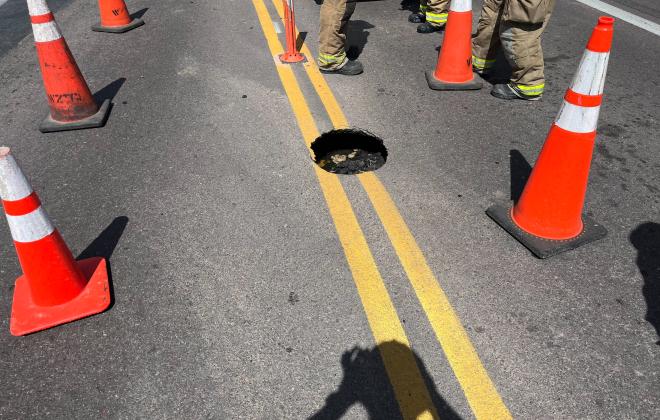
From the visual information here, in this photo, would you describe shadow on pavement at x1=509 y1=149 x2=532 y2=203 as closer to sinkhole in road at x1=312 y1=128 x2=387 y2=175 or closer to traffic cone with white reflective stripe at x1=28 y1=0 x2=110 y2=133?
sinkhole in road at x1=312 y1=128 x2=387 y2=175

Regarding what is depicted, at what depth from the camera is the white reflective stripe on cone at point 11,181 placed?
224 centimetres

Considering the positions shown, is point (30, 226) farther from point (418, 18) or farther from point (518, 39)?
point (418, 18)

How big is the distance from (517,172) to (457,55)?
5.77 feet

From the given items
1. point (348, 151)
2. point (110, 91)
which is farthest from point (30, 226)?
point (110, 91)

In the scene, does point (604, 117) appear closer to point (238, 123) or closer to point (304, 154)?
point (304, 154)

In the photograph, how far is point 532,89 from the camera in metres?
4.51

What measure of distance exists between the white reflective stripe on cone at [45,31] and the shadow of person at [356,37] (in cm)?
313

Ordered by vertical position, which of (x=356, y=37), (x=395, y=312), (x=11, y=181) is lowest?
(x=356, y=37)

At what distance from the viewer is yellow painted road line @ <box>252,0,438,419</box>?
214 centimetres

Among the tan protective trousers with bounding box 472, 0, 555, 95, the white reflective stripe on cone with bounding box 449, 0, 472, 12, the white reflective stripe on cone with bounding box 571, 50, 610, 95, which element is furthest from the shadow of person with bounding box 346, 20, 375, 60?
the white reflective stripe on cone with bounding box 571, 50, 610, 95

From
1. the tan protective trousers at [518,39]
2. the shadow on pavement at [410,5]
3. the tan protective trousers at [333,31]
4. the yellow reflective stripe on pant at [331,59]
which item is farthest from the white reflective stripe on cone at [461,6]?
the shadow on pavement at [410,5]

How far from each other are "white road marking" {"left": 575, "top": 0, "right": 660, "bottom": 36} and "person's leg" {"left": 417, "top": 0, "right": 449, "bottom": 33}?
9.01ft

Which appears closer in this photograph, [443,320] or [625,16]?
[443,320]

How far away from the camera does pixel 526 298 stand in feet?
8.54
